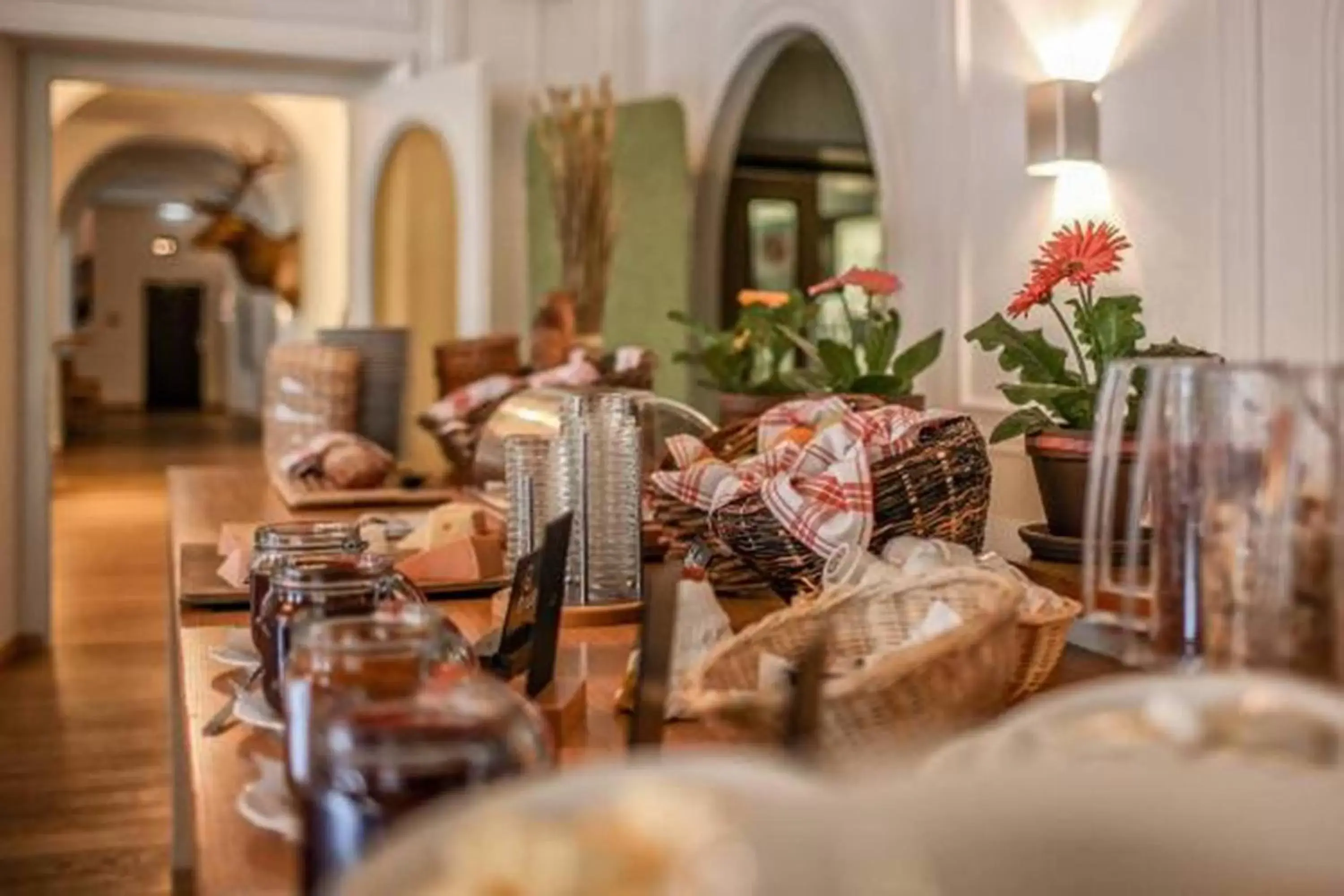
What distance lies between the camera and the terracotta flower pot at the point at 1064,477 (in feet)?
6.75

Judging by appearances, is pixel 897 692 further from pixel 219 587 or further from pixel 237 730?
pixel 219 587

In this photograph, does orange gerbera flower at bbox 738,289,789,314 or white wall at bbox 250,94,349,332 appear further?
white wall at bbox 250,94,349,332

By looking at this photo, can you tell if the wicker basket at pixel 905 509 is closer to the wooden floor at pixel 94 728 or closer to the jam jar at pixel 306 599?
the jam jar at pixel 306 599

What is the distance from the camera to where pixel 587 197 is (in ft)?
16.8

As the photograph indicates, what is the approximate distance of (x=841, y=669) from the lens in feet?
3.75

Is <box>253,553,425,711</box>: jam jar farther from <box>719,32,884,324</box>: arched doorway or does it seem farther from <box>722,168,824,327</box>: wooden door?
<box>722,168,824,327</box>: wooden door

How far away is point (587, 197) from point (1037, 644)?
4076 mm

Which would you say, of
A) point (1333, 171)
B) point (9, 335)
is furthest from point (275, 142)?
point (1333, 171)

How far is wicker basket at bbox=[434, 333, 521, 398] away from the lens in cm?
386

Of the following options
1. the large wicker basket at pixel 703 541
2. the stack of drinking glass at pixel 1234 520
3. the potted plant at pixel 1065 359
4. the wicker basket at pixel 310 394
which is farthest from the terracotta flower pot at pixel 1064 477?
the wicker basket at pixel 310 394

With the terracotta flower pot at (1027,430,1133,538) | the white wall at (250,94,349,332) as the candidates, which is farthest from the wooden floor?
the terracotta flower pot at (1027,430,1133,538)

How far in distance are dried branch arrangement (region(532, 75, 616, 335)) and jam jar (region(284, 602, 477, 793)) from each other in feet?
14.0

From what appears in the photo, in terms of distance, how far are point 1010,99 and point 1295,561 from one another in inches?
113

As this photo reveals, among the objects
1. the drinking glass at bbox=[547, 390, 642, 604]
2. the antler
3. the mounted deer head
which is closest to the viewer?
the drinking glass at bbox=[547, 390, 642, 604]
